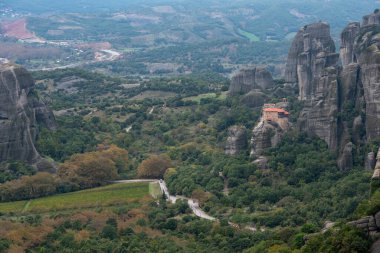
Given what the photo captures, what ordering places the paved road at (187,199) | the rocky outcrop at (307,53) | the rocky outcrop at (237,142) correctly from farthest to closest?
the rocky outcrop at (307,53) < the rocky outcrop at (237,142) < the paved road at (187,199)

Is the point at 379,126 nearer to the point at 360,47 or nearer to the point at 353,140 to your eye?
the point at 353,140

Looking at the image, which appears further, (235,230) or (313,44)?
(313,44)

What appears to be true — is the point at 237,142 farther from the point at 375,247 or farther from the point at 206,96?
the point at 375,247

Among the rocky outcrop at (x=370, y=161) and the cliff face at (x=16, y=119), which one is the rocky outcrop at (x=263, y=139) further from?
the cliff face at (x=16, y=119)

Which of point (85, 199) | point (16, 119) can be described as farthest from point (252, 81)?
point (85, 199)

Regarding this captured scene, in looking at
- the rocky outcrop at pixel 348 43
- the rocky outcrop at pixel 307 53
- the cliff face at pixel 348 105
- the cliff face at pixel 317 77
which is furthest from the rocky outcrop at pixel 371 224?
the rocky outcrop at pixel 348 43

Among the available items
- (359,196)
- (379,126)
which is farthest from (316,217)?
(379,126)
